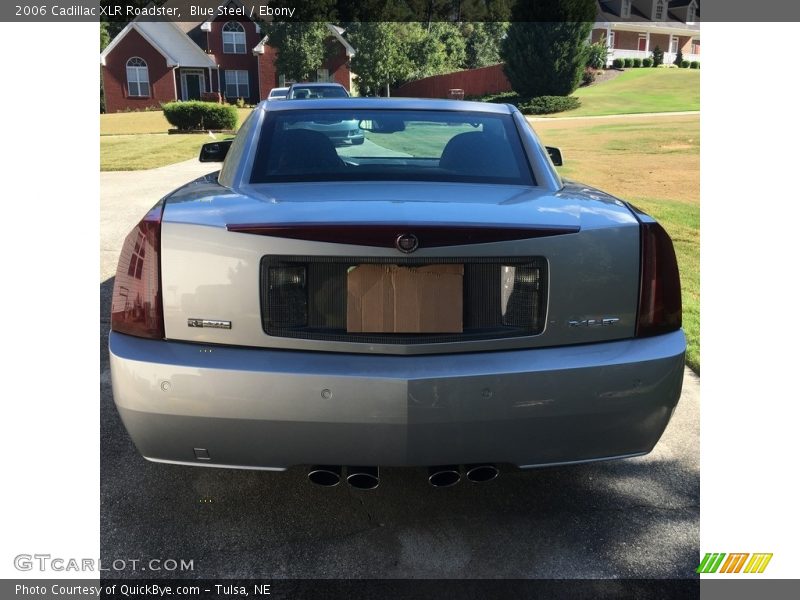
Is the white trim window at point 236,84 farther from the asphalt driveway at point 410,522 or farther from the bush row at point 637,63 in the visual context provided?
the asphalt driveway at point 410,522

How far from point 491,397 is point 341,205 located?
2.72ft

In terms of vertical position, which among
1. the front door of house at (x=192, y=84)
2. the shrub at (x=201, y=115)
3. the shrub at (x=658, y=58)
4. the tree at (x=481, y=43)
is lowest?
the shrub at (x=201, y=115)

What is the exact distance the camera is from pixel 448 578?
7.94 feet

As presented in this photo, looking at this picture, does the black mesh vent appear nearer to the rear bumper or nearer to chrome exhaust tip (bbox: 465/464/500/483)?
the rear bumper

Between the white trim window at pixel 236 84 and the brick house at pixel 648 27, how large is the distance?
28.4m

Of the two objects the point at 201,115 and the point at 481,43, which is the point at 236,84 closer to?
the point at 201,115

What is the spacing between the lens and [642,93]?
4094cm

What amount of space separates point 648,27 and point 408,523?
62.2m

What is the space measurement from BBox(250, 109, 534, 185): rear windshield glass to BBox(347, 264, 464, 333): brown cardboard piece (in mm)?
811

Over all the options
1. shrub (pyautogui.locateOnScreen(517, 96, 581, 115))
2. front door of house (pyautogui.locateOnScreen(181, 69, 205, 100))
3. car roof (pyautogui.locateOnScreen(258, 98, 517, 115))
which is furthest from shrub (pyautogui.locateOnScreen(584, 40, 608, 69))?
car roof (pyautogui.locateOnScreen(258, 98, 517, 115))

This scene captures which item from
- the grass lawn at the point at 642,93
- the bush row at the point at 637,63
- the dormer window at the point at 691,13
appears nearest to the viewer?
the grass lawn at the point at 642,93

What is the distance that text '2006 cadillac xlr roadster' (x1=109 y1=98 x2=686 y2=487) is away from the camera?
2227 millimetres
